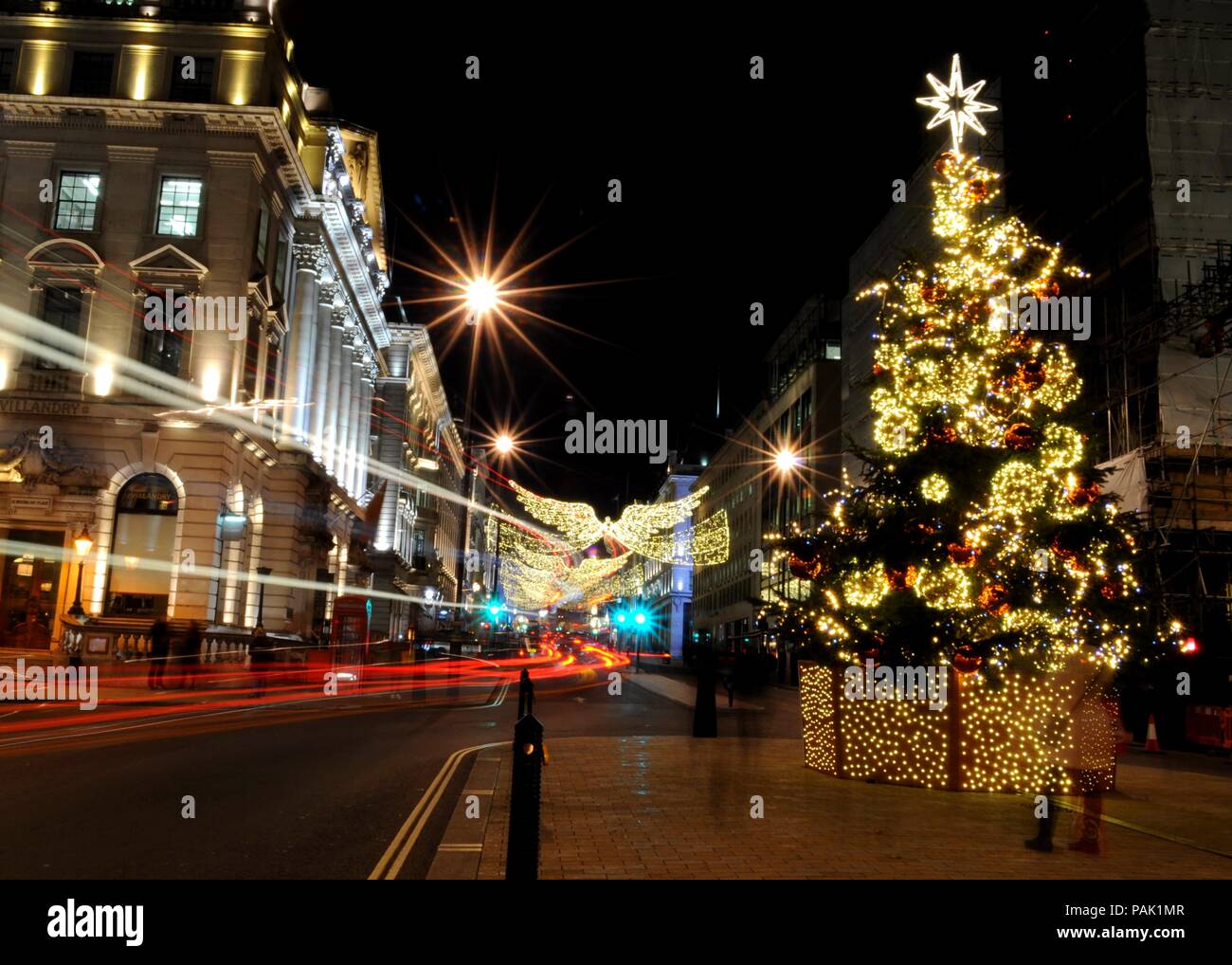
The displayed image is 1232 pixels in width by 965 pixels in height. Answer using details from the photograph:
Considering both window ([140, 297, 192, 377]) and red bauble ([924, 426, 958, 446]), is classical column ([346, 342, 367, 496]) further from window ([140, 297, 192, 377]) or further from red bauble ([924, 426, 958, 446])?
red bauble ([924, 426, 958, 446])

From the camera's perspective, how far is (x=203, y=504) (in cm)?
3359

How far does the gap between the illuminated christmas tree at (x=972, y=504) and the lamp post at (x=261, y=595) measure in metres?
30.2

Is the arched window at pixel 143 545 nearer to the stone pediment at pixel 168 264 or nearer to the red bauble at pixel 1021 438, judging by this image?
the stone pediment at pixel 168 264

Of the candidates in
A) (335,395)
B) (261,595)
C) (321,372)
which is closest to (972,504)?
(261,595)

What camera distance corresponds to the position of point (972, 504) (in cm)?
1251

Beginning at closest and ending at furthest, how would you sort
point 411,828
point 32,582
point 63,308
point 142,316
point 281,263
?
point 411,828, point 32,582, point 142,316, point 63,308, point 281,263

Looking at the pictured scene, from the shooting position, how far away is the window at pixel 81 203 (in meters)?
35.3

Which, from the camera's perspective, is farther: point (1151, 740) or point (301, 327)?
point (301, 327)

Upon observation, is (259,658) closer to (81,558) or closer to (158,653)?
(158,653)

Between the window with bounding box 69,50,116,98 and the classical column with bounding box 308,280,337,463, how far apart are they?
513 inches

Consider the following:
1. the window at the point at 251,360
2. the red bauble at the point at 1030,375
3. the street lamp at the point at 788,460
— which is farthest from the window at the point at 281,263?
the red bauble at the point at 1030,375

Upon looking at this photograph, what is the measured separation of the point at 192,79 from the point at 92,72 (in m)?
3.50

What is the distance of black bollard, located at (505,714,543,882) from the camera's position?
5.96 m
